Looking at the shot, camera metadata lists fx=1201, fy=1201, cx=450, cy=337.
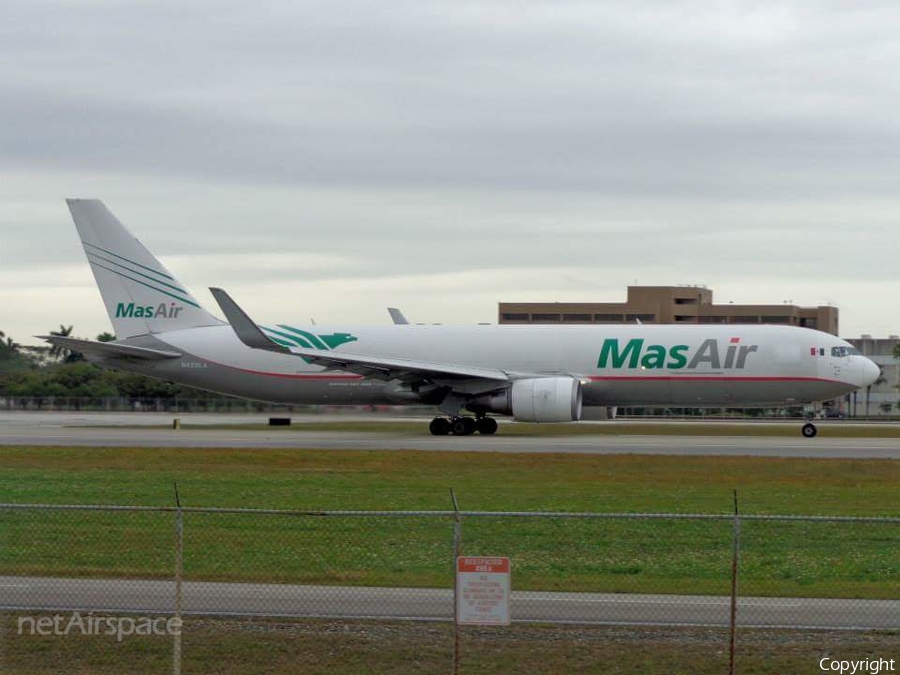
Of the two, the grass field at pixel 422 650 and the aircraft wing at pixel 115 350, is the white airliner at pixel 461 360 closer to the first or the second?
the aircraft wing at pixel 115 350

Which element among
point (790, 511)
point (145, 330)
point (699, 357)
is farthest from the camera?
point (145, 330)

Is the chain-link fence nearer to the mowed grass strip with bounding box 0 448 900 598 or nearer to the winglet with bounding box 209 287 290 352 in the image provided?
the mowed grass strip with bounding box 0 448 900 598

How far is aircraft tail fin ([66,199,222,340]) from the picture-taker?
5131 cm

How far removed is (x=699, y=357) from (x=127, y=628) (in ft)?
118

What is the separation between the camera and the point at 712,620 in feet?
41.5

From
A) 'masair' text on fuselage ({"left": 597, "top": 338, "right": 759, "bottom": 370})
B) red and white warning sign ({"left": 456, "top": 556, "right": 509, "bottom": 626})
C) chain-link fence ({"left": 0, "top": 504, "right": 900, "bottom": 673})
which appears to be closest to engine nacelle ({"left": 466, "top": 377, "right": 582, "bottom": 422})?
'masair' text on fuselage ({"left": 597, "top": 338, "right": 759, "bottom": 370})

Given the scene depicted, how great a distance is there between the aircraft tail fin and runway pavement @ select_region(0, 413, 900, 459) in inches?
189

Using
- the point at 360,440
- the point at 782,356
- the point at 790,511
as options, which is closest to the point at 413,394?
the point at 360,440

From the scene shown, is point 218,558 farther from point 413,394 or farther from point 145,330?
point 145,330

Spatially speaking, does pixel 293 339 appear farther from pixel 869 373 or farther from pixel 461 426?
pixel 869 373

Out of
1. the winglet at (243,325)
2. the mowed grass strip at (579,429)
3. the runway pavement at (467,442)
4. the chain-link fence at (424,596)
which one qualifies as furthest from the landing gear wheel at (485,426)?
the chain-link fence at (424,596)

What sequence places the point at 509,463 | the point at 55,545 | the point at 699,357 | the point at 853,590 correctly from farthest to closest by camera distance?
the point at 699,357 → the point at 509,463 → the point at 55,545 → the point at 853,590

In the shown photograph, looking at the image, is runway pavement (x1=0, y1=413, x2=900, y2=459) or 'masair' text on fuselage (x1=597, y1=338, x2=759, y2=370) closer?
runway pavement (x1=0, y1=413, x2=900, y2=459)

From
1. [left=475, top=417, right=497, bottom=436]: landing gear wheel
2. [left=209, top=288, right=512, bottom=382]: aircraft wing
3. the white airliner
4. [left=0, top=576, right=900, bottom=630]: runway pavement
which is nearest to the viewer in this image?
[left=0, top=576, right=900, bottom=630]: runway pavement
